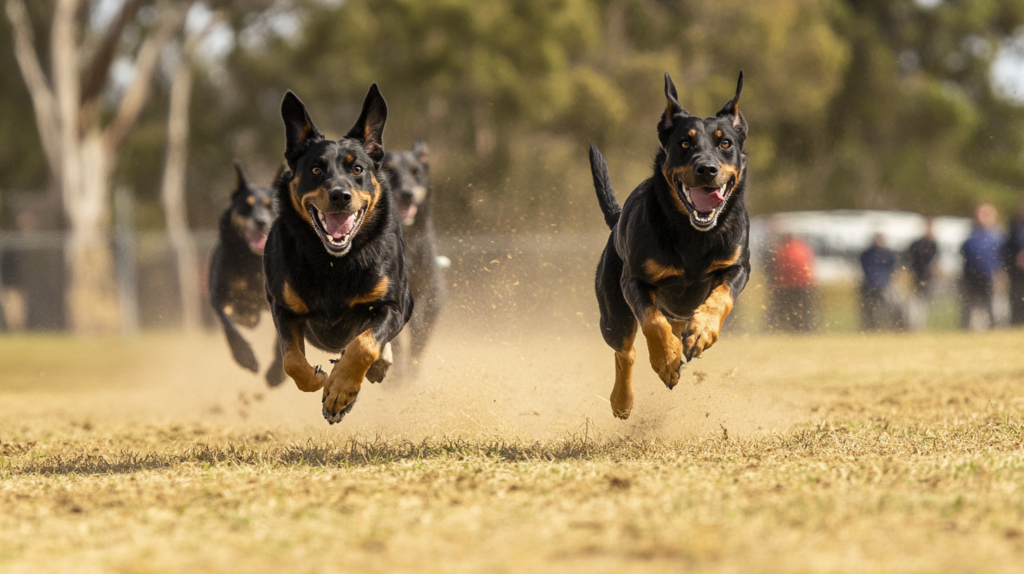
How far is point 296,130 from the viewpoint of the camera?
18.9 ft

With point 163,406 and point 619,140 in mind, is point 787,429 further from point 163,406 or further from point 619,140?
point 619,140

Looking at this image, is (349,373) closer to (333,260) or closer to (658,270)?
(333,260)

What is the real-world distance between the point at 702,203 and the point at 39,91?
21.4m

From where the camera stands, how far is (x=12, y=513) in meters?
4.29

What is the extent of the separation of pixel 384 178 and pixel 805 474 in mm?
2637

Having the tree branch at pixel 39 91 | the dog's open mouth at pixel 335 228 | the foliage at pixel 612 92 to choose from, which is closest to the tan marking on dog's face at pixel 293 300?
the dog's open mouth at pixel 335 228

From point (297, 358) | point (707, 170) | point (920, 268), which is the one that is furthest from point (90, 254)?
point (707, 170)

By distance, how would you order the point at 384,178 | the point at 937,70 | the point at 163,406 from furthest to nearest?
the point at 937,70 → the point at 163,406 → the point at 384,178

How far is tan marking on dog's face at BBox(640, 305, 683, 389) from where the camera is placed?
17.4 feet

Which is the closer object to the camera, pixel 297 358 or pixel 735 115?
pixel 297 358

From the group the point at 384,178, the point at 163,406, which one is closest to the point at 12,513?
the point at 384,178

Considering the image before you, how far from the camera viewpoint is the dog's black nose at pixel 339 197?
524 cm

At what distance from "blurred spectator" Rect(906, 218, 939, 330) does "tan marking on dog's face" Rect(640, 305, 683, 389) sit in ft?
38.7

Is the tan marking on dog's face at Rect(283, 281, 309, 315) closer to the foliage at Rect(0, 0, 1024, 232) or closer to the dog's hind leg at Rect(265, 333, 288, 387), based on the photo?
the dog's hind leg at Rect(265, 333, 288, 387)
